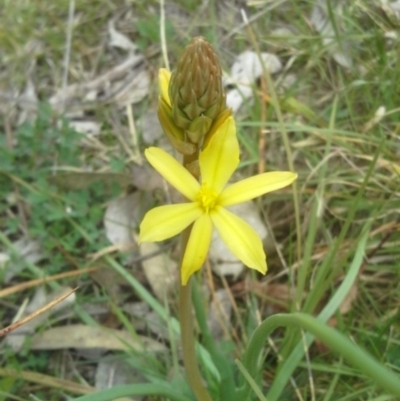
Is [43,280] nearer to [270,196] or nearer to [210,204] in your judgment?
[270,196]

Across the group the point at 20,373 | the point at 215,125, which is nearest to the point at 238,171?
the point at 20,373

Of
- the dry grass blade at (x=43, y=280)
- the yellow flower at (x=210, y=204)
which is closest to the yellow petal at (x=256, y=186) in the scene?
the yellow flower at (x=210, y=204)

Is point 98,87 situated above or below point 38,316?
above

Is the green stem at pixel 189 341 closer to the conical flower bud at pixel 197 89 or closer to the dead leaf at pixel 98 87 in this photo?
the conical flower bud at pixel 197 89

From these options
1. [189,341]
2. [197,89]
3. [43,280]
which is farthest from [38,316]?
[197,89]

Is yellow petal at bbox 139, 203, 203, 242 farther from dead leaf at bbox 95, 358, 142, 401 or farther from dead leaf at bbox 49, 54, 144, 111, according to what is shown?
dead leaf at bbox 49, 54, 144, 111

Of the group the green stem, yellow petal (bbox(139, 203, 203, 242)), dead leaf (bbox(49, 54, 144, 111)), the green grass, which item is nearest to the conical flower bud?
yellow petal (bbox(139, 203, 203, 242))
